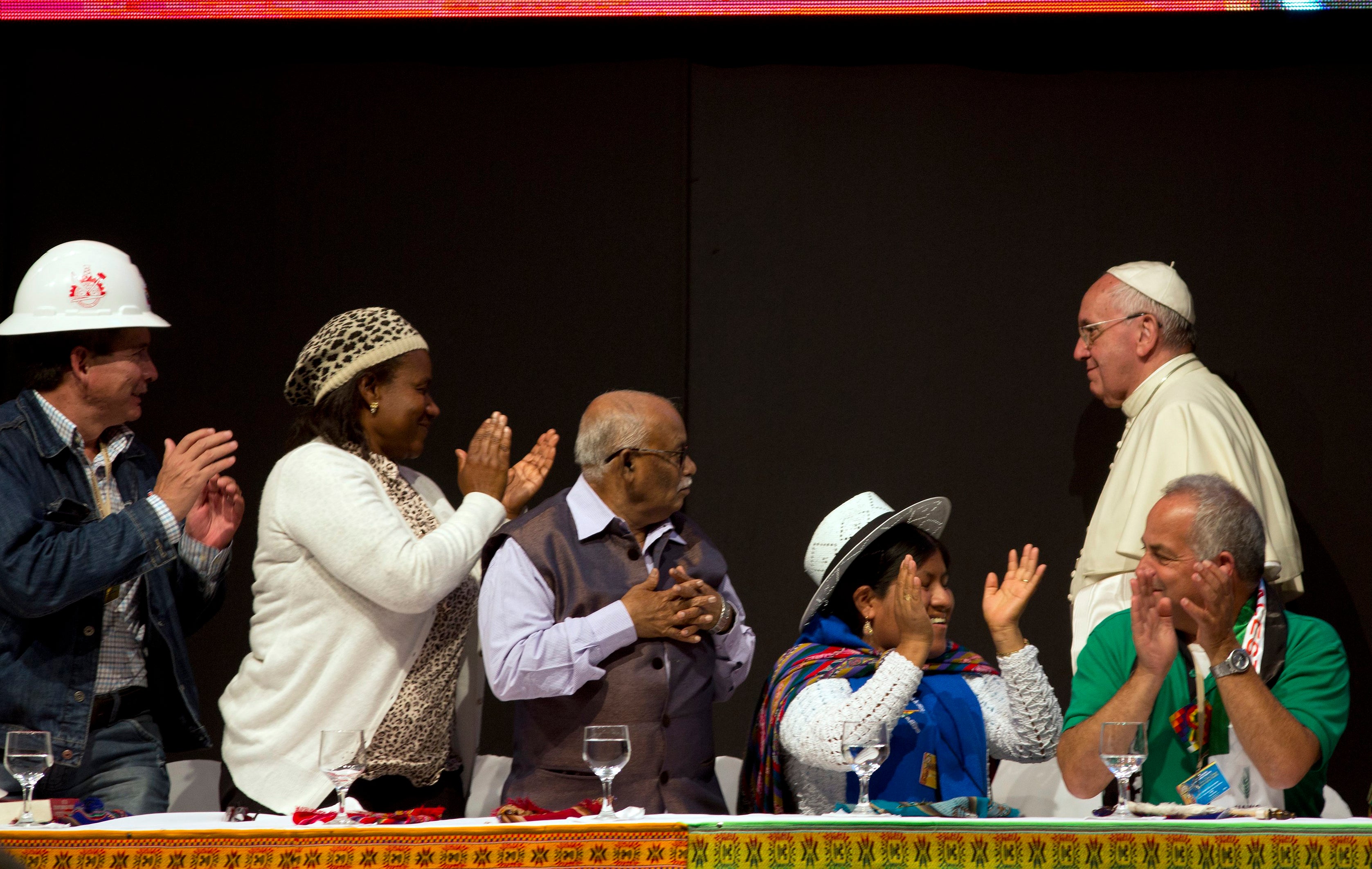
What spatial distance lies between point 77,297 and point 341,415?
1.97 feet

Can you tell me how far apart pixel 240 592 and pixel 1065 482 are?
99.3 inches

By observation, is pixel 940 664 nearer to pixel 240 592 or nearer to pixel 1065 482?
pixel 1065 482

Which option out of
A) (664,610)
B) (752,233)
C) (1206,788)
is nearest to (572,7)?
(752,233)

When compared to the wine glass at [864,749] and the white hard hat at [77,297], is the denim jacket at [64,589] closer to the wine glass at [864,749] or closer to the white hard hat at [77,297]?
the white hard hat at [77,297]

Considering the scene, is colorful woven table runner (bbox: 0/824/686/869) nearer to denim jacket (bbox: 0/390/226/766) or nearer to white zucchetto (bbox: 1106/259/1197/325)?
denim jacket (bbox: 0/390/226/766)

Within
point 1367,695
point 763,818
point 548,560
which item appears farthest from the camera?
point 1367,695

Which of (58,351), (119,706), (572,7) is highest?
(572,7)

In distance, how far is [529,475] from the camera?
3436 mm

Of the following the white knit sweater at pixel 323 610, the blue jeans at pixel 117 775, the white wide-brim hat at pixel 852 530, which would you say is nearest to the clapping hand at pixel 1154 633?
the white wide-brim hat at pixel 852 530

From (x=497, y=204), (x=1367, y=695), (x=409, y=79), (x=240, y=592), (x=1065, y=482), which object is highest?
(x=409, y=79)

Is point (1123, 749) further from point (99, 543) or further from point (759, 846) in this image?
point (99, 543)

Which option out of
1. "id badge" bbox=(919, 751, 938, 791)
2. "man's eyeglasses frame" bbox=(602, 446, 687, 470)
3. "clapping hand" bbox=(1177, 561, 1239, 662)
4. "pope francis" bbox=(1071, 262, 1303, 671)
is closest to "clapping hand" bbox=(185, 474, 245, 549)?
"man's eyeglasses frame" bbox=(602, 446, 687, 470)

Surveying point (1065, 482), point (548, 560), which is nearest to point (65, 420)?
point (548, 560)

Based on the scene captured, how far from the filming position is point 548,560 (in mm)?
2926
